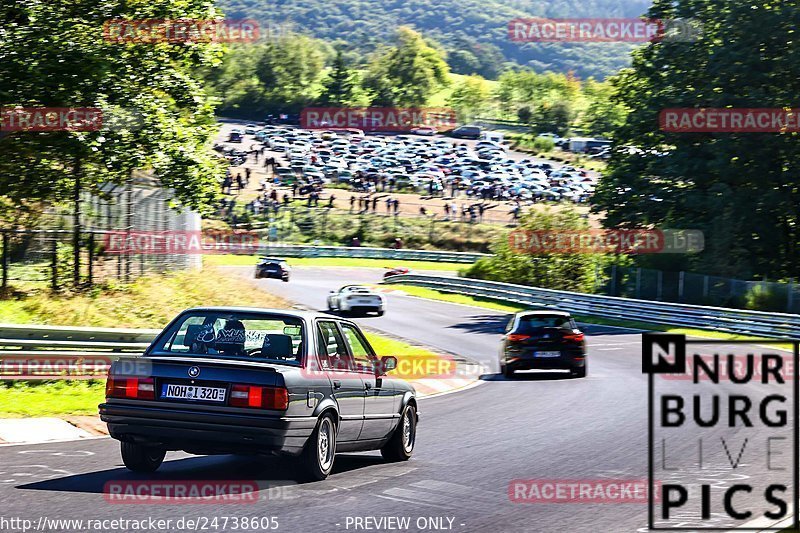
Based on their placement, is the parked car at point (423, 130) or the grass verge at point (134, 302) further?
the parked car at point (423, 130)

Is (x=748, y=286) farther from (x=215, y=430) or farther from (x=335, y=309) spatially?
(x=215, y=430)

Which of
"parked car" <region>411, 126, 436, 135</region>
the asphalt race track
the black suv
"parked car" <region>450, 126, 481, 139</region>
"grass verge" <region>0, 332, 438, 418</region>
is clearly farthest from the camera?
"parked car" <region>411, 126, 436, 135</region>

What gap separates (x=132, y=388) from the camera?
9383 mm

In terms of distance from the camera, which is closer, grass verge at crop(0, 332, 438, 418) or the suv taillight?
the suv taillight

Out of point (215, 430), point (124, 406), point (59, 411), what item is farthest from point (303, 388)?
point (59, 411)

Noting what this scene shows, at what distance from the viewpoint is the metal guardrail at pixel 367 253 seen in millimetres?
75625

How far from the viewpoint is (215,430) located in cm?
907

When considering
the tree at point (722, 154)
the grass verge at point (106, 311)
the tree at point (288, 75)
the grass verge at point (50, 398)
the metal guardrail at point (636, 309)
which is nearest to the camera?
the grass verge at point (50, 398)

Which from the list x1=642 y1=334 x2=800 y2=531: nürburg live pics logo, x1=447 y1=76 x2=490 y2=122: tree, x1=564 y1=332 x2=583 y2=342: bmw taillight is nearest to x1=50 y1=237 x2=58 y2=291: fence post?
x1=564 y1=332 x2=583 y2=342: bmw taillight

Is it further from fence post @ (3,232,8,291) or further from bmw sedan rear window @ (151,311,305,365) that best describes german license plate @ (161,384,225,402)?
fence post @ (3,232,8,291)

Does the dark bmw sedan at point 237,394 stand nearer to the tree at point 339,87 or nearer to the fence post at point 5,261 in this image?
the fence post at point 5,261

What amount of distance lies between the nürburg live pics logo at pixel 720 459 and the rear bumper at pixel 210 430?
115 inches

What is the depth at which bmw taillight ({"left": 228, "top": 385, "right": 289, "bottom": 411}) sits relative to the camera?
29.8ft

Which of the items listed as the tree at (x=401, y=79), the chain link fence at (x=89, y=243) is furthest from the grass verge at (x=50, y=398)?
the tree at (x=401, y=79)
